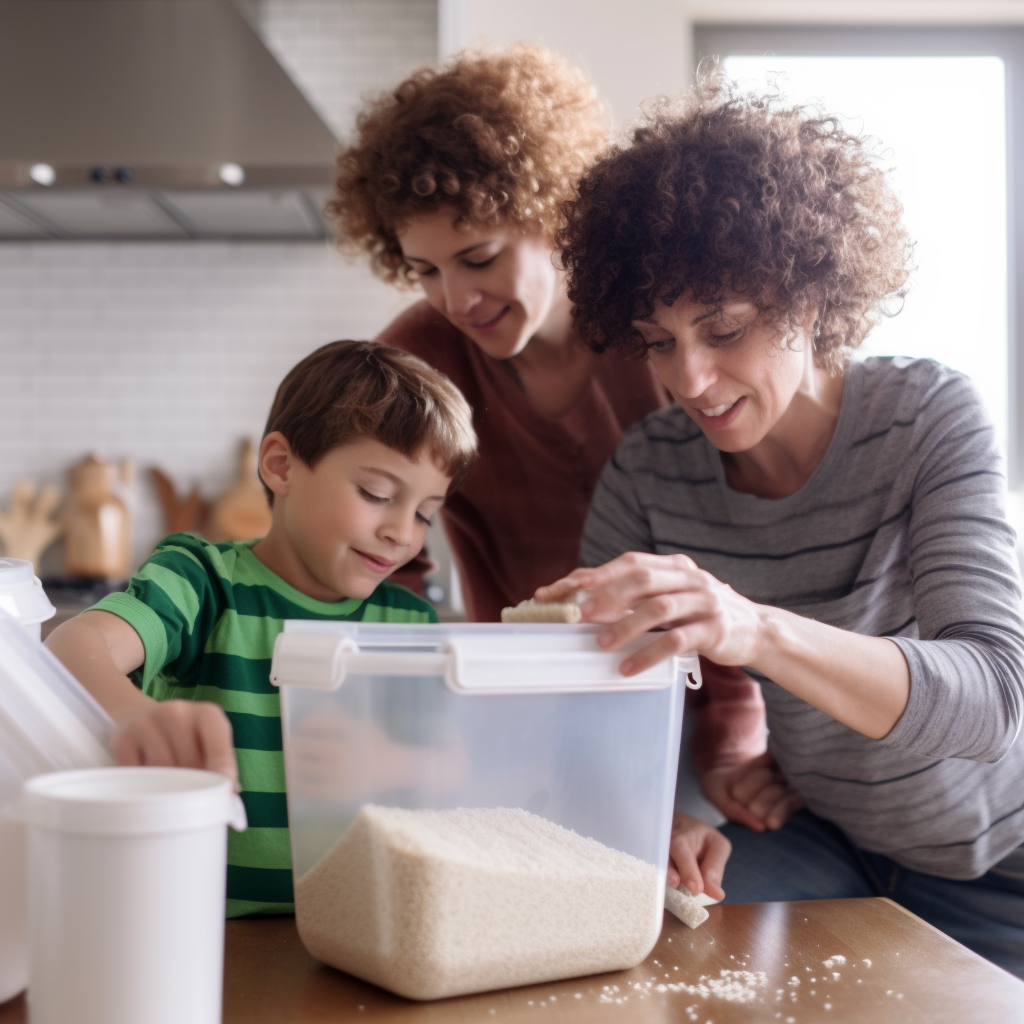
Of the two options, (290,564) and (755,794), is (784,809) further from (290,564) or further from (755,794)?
(290,564)

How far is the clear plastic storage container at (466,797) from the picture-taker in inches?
25.4

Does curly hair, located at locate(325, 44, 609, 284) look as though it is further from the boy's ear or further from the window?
the window

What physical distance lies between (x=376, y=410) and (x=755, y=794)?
0.64 meters

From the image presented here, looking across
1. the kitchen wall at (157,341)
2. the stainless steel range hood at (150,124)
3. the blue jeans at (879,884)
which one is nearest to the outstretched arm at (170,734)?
the blue jeans at (879,884)

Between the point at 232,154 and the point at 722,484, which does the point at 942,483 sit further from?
the point at 232,154

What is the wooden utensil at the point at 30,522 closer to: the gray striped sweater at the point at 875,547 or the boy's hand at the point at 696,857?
the gray striped sweater at the point at 875,547

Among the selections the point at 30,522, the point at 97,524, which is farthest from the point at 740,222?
the point at 30,522

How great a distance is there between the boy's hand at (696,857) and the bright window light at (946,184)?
2082mm

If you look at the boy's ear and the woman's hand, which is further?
the boy's ear

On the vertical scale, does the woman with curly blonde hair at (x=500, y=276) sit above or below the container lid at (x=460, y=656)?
above

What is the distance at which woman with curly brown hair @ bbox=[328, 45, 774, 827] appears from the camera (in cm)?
122

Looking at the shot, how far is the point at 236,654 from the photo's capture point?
958 millimetres

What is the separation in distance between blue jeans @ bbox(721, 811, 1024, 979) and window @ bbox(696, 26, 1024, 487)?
6.15 feet

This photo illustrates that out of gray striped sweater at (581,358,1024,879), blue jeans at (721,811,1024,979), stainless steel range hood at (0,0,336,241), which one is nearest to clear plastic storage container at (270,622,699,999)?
gray striped sweater at (581,358,1024,879)
